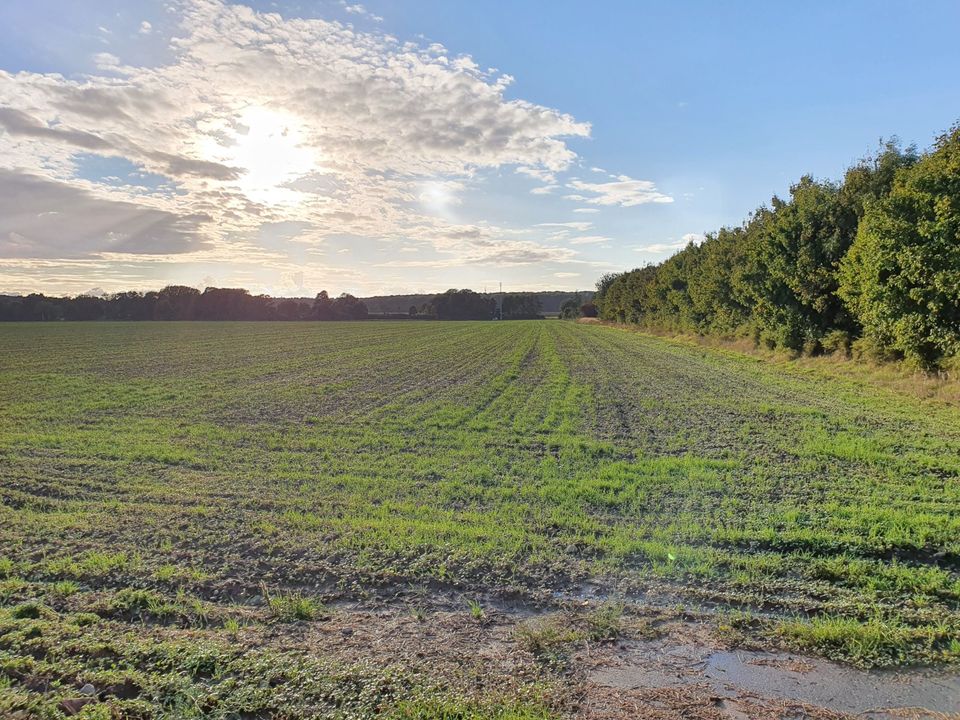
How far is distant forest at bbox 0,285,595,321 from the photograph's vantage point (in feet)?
328

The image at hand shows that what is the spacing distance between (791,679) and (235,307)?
393ft

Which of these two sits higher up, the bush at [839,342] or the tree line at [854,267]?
the tree line at [854,267]

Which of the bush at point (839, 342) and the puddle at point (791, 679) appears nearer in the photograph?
the puddle at point (791, 679)

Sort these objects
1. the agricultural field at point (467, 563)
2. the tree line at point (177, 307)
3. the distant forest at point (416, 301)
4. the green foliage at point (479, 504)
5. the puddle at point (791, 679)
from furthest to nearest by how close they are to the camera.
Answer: the distant forest at point (416, 301) < the tree line at point (177, 307) < the green foliage at point (479, 504) < the agricultural field at point (467, 563) < the puddle at point (791, 679)

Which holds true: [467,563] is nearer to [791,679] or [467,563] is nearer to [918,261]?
[791,679]

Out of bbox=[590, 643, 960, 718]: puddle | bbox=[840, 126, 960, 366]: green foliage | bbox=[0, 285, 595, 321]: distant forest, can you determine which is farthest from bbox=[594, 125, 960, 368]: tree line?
bbox=[0, 285, 595, 321]: distant forest

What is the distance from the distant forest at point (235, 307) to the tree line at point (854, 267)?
76.0 metres

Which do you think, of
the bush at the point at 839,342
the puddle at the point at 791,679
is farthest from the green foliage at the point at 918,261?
the puddle at the point at 791,679

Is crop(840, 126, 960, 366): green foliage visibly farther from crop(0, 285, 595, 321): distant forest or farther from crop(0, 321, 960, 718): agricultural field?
crop(0, 285, 595, 321): distant forest

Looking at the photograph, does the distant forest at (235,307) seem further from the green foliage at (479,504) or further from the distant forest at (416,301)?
the green foliage at (479,504)

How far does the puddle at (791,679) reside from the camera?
3188 mm

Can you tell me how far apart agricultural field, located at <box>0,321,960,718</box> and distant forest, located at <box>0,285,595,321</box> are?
9701 cm

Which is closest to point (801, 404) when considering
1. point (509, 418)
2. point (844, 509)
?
point (509, 418)

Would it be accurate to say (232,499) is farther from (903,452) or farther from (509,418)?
(903,452)
